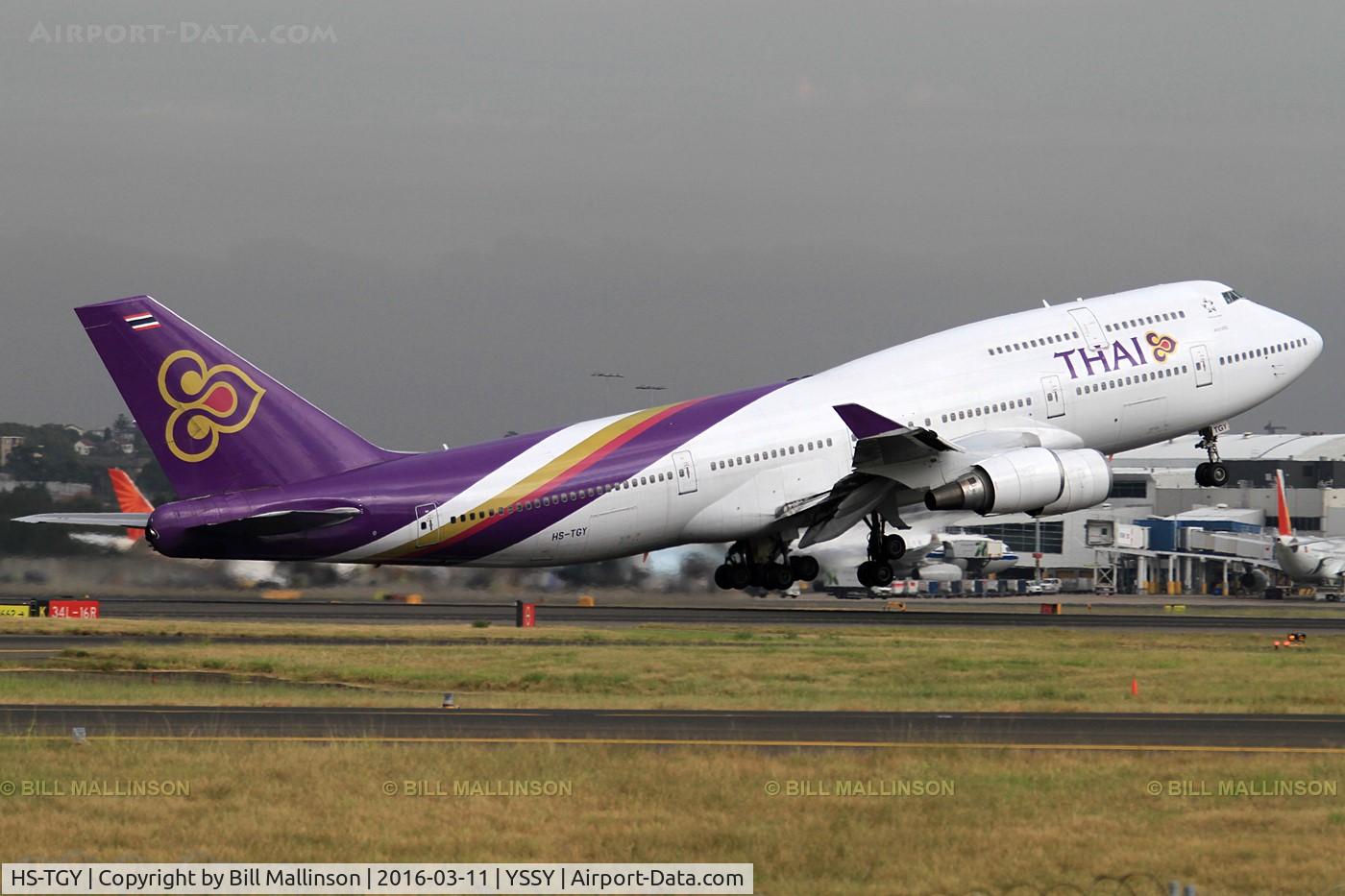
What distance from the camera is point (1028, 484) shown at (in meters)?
46.1

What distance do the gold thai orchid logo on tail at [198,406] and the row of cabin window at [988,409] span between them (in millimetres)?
19701

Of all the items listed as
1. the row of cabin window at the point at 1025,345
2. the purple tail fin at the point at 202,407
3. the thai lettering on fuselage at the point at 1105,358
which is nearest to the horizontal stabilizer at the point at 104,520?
the purple tail fin at the point at 202,407

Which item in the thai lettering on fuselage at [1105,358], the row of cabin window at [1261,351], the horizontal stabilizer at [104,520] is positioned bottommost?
the horizontal stabilizer at [104,520]

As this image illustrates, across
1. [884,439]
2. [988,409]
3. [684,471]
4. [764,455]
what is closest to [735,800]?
[884,439]

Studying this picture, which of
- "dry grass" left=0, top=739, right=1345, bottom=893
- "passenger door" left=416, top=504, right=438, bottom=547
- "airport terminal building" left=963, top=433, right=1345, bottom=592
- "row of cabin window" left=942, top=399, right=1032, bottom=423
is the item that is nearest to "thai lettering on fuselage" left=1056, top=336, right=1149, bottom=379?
"row of cabin window" left=942, top=399, right=1032, bottom=423

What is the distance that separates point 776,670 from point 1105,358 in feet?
55.9

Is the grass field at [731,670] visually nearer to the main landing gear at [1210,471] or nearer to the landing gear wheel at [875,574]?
the landing gear wheel at [875,574]

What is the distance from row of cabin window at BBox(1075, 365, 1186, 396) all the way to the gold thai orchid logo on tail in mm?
23715

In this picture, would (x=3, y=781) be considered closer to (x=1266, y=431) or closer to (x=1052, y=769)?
(x=1052, y=769)

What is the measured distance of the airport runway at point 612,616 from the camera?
56969mm

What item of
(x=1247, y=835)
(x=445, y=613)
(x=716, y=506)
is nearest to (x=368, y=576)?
(x=445, y=613)

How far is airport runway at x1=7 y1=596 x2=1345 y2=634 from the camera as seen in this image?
56969mm

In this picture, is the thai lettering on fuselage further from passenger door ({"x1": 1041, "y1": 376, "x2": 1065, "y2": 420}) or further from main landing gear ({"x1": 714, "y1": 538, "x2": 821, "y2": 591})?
main landing gear ({"x1": 714, "y1": 538, "x2": 821, "y2": 591})

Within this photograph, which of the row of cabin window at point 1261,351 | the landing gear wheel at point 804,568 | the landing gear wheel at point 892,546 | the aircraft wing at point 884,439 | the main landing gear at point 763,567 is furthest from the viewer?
the row of cabin window at point 1261,351
